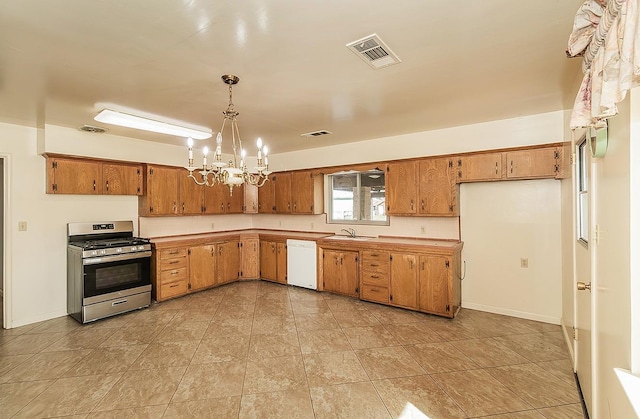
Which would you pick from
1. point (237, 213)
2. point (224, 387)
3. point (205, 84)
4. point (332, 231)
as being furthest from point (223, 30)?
point (237, 213)

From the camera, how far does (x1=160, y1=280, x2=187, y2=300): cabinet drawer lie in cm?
450

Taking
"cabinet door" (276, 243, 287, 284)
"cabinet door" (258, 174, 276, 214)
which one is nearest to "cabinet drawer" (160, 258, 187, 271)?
"cabinet door" (276, 243, 287, 284)

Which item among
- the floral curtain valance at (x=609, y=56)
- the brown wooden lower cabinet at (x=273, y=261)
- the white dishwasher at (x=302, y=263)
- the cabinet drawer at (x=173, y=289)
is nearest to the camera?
the floral curtain valance at (x=609, y=56)

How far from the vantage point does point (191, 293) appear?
16.0ft

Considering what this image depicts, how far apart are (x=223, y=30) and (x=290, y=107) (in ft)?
4.80

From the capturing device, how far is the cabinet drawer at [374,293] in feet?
13.8

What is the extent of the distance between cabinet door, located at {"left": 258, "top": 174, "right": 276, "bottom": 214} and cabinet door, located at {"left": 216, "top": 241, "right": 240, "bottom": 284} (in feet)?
3.26

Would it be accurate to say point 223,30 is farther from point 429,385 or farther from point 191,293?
point 191,293

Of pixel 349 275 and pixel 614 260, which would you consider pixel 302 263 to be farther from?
pixel 614 260

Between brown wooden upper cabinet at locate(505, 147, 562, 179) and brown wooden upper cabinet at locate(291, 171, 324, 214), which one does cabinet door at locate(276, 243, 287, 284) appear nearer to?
brown wooden upper cabinet at locate(291, 171, 324, 214)

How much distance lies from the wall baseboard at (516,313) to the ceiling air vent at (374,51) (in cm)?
358

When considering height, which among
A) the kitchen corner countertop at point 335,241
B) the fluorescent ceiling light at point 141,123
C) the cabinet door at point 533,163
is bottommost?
the kitchen corner countertop at point 335,241

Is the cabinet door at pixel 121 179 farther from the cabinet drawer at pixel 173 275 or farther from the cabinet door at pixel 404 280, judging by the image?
the cabinet door at pixel 404 280

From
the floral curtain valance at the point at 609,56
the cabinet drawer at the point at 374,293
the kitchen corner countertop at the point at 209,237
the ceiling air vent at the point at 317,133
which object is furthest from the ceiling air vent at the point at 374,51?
the kitchen corner countertop at the point at 209,237
